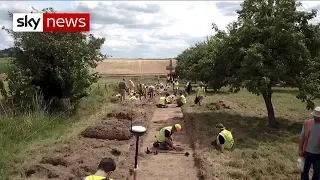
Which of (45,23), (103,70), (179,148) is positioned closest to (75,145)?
(179,148)

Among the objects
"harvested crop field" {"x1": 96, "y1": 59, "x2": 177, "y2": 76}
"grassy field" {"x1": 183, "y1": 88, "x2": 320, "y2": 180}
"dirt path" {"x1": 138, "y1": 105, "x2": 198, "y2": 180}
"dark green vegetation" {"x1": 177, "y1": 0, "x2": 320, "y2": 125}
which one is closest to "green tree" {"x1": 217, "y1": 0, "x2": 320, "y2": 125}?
"dark green vegetation" {"x1": 177, "y1": 0, "x2": 320, "y2": 125}

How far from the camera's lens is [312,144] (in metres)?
7.41

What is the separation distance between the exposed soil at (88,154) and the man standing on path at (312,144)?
11.9ft

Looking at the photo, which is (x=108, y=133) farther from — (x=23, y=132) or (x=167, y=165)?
(x=167, y=165)

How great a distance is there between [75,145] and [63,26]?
8244 millimetres

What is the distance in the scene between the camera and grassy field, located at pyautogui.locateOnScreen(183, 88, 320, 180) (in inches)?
369

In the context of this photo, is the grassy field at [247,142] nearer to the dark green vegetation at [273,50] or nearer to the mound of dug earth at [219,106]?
the mound of dug earth at [219,106]

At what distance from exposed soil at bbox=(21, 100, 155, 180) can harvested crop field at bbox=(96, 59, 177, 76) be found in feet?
169

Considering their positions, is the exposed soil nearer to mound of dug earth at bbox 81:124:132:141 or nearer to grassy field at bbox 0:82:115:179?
mound of dug earth at bbox 81:124:132:141

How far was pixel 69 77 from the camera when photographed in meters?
18.1

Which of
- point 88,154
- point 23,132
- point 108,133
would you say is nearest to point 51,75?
point 23,132

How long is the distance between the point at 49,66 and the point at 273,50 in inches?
379

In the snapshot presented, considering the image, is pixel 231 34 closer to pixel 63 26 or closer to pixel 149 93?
pixel 63 26

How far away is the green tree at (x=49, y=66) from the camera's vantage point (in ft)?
56.7
